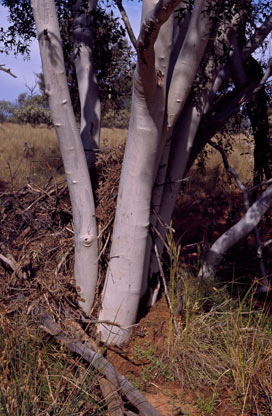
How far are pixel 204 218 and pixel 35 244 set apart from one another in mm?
4628

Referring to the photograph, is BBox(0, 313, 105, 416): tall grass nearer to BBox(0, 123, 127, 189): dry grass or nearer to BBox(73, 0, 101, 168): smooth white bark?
BBox(73, 0, 101, 168): smooth white bark

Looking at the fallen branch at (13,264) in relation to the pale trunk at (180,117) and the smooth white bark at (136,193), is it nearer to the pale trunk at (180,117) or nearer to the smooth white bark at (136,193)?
the smooth white bark at (136,193)

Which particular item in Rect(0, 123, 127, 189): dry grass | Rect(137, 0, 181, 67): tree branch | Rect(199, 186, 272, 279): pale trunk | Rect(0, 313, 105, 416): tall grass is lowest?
Rect(0, 313, 105, 416): tall grass

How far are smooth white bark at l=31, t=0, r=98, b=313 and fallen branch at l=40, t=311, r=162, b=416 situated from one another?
534 mm

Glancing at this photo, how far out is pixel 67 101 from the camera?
10.6 ft

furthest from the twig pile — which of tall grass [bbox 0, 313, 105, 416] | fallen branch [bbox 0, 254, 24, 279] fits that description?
tall grass [bbox 0, 313, 105, 416]

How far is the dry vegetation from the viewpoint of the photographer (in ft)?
9.02

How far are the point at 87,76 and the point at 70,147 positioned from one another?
1070mm

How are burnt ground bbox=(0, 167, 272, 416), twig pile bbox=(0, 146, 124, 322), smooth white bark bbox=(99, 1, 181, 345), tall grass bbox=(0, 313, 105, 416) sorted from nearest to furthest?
tall grass bbox=(0, 313, 105, 416), smooth white bark bbox=(99, 1, 181, 345), burnt ground bbox=(0, 167, 272, 416), twig pile bbox=(0, 146, 124, 322)

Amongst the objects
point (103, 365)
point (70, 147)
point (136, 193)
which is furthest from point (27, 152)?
point (103, 365)

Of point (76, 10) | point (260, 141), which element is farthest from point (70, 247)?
point (260, 141)

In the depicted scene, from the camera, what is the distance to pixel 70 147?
334cm

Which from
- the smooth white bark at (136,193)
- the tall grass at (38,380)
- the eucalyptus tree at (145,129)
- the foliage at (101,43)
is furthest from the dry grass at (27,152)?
the tall grass at (38,380)

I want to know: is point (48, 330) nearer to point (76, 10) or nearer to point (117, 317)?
point (117, 317)
